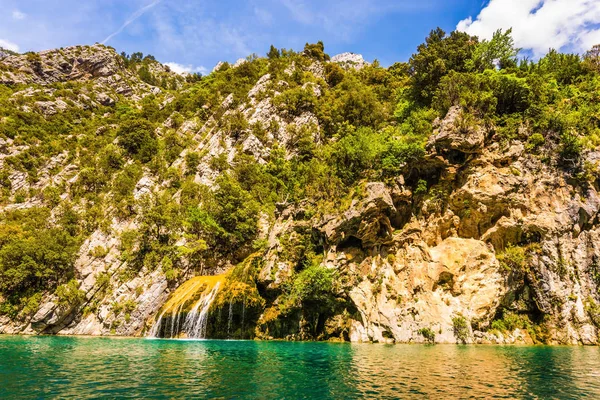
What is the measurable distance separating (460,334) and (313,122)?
39.7 meters

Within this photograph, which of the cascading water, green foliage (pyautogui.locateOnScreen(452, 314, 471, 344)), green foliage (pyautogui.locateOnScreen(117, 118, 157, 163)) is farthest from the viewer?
green foliage (pyautogui.locateOnScreen(117, 118, 157, 163))

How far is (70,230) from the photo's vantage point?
46406 mm

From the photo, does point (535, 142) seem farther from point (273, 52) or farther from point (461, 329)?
point (273, 52)

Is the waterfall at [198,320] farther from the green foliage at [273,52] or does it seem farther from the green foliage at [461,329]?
the green foliage at [273,52]

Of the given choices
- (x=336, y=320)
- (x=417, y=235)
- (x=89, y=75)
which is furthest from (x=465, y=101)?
(x=89, y=75)

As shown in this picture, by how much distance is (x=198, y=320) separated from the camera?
30656 mm

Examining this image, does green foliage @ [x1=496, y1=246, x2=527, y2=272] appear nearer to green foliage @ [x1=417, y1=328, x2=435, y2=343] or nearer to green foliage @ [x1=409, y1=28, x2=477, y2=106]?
green foliage @ [x1=417, y1=328, x2=435, y2=343]

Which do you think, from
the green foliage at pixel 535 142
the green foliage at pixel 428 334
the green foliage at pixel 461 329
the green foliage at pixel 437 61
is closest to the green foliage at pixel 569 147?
the green foliage at pixel 535 142

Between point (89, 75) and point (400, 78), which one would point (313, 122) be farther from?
point (89, 75)

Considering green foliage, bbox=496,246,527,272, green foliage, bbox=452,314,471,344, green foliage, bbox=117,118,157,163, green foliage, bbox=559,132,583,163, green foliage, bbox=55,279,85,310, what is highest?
green foliage, bbox=117,118,157,163

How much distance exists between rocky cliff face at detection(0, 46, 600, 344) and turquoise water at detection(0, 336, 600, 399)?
1047 cm

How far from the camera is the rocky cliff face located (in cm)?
2738

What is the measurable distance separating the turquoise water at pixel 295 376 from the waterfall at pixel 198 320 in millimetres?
12981

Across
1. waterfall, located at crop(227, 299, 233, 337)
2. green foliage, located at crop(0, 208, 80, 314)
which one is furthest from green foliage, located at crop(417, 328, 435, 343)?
green foliage, located at crop(0, 208, 80, 314)
